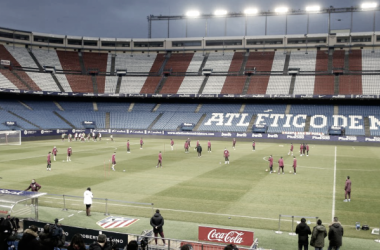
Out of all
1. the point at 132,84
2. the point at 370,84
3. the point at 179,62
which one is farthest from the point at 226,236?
the point at 179,62

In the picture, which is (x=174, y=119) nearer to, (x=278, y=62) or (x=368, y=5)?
(x=278, y=62)

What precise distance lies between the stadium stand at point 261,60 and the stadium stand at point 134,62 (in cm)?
2447

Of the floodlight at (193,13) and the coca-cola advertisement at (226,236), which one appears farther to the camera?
the floodlight at (193,13)

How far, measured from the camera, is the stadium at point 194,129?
17.2 metres

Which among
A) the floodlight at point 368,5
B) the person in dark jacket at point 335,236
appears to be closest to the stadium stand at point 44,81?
the floodlight at point 368,5

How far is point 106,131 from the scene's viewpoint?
68562 mm

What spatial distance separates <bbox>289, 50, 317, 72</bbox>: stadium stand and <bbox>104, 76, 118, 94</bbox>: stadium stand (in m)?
40.6

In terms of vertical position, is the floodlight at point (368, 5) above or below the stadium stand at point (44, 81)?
above

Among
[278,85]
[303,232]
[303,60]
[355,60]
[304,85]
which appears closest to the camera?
[303,232]

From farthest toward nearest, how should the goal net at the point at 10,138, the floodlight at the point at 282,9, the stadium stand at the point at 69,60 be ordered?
the stadium stand at the point at 69,60
the floodlight at the point at 282,9
the goal net at the point at 10,138

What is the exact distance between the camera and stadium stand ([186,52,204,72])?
82.4 meters

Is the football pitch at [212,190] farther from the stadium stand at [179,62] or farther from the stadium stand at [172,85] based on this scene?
the stadium stand at [179,62]

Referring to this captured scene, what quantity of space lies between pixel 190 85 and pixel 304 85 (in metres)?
24.3

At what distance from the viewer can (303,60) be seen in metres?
78.2
